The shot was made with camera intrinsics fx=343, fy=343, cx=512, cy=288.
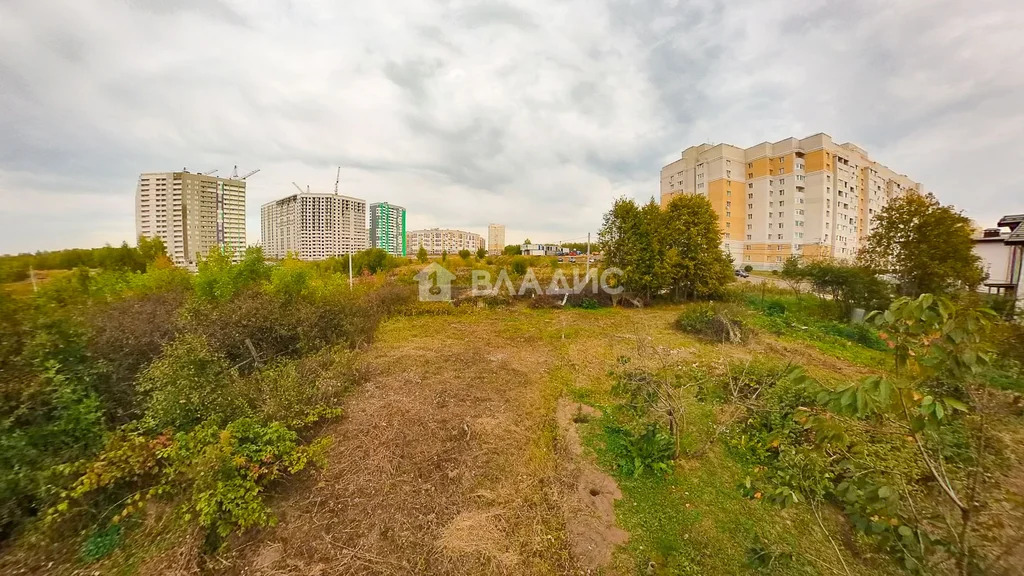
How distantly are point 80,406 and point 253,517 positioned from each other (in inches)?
76.5

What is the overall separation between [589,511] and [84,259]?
11.7m

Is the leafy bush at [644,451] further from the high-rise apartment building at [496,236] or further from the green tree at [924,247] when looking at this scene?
the high-rise apartment building at [496,236]

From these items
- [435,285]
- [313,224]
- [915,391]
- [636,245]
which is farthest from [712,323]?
[313,224]

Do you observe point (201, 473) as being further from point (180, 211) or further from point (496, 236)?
point (496, 236)

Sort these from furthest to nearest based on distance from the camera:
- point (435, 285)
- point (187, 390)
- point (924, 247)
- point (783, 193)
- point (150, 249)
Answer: point (783, 193)
point (435, 285)
point (150, 249)
point (924, 247)
point (187, 390)

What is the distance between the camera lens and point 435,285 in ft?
44.0

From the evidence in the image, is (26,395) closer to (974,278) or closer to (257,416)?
(257,416)

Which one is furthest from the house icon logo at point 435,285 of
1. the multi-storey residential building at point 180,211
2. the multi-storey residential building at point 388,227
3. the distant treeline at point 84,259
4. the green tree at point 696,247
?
the multi-storey residential building at point 388,227

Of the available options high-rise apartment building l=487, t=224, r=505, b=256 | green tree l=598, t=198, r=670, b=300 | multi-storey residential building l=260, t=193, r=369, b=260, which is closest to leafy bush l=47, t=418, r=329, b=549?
green tree l=598, t=198, r=670, b=300

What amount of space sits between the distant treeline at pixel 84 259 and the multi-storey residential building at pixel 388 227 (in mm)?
37683

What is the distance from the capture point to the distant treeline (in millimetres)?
4031

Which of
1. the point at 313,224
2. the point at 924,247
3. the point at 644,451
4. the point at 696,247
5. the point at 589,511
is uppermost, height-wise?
the point at 313,224

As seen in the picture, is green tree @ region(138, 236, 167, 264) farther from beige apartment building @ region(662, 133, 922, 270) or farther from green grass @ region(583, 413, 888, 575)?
beige apartment building @ region(662, 133, 922, 270)

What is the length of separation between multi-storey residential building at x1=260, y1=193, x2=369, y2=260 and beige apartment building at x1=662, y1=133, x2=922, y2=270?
31.6 m
